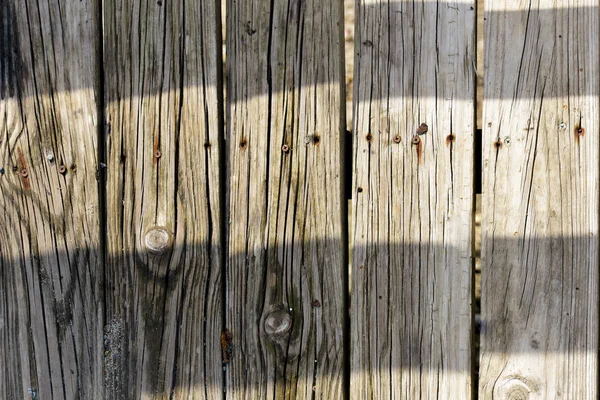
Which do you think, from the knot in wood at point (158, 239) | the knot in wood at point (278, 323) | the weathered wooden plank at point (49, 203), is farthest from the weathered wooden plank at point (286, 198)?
the weathered wooden plank at point (49, 203)

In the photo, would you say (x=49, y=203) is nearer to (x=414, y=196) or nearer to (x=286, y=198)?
(x=286, y=198)

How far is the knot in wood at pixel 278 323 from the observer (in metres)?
2.40

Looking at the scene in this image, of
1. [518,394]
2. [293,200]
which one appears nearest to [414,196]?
[293,200]

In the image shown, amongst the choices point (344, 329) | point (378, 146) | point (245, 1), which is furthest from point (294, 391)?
point (245, 1)

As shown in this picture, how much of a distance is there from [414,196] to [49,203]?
1.44 meters

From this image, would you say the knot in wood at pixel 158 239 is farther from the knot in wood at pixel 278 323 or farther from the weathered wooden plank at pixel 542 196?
the weathered wooden plank at pixel 542 196

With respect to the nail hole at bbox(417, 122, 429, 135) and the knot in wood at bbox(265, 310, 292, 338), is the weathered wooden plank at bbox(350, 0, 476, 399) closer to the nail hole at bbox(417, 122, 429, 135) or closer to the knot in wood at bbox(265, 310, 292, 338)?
the nail hole at bbox(417, 122, 429, 135)

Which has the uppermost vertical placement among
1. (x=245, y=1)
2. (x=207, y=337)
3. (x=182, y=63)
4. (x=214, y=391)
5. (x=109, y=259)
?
(x=245, y=1)

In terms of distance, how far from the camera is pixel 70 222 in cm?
248

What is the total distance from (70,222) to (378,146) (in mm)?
1246

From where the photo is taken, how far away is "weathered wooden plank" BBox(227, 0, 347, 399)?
93.0 inches

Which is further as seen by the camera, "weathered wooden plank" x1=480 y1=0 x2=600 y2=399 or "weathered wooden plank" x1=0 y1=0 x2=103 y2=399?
"weathered wooden plank" x1=0 y1=0 x2=103 y2=399

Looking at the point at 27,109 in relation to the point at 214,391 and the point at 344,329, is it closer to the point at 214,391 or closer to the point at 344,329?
the point at 214,391

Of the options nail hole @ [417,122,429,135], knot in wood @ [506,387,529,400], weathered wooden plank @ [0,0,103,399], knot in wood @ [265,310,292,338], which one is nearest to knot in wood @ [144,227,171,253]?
weathered wooden plank @ [0,0,103,399]
